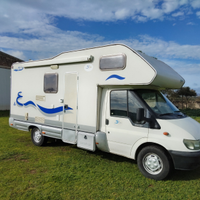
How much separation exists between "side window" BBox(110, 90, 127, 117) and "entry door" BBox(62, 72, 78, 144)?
1165mm

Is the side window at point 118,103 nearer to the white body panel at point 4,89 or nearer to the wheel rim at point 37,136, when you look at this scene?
the wheel rim at point 37,136

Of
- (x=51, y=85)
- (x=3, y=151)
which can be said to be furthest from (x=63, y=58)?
(x=3, y=151)

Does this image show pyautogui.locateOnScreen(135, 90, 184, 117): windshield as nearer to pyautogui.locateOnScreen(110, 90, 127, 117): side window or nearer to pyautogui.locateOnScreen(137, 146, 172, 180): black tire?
pyautogui.locateOnScreen(110, 90, 127, 117): side window

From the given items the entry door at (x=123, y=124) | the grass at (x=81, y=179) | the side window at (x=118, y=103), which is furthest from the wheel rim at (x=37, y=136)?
the side window at (x=118, y=103)

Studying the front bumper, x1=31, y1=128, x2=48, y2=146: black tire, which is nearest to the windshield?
the front bumper

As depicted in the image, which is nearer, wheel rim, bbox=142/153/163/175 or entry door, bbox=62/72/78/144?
wheel rim, bbox=142/153/163/175

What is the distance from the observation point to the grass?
3750mm

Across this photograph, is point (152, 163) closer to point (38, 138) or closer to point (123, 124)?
point (123, 124)

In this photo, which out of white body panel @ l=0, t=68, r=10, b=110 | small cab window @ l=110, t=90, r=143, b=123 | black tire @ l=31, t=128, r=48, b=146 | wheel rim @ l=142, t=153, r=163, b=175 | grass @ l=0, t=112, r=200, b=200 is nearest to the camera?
grass @ l=0, t=112, r=200, b=200

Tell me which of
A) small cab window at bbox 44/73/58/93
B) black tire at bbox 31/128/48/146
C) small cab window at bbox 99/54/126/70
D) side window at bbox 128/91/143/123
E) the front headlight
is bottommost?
black tire at bbox 31/128/48/146

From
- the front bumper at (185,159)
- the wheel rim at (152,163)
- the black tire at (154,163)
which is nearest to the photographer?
the front bumper at (185,159)

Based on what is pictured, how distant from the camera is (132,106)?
4.67 metres

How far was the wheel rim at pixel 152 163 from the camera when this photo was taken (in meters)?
4.26

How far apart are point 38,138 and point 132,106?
3.90m
